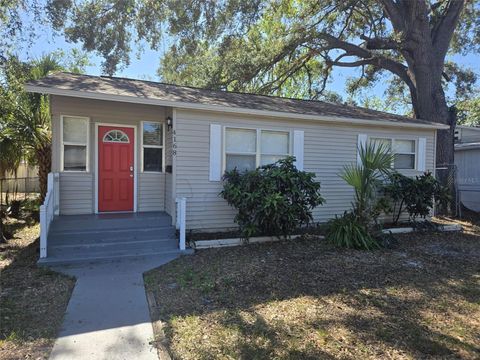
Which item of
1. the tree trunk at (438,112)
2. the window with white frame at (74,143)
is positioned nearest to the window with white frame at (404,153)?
the tree trunk at (438,112)

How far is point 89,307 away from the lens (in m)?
4.25

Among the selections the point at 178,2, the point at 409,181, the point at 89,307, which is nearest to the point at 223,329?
the point at 89,307

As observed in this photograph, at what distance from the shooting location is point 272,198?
6.80m

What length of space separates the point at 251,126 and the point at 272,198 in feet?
6.98

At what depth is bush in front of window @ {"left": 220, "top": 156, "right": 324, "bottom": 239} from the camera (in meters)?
6.93

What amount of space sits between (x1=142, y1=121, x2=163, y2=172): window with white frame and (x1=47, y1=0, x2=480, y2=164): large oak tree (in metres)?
5.01

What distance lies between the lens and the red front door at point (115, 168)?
26.2ft

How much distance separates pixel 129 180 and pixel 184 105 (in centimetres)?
235

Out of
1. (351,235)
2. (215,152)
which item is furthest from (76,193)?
(351,235)

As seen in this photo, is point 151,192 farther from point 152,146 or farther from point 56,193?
point 56,193

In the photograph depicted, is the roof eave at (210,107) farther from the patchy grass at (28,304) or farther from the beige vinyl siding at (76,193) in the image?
the patchy grass at (28,304)

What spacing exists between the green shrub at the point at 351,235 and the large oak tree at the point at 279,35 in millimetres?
6916

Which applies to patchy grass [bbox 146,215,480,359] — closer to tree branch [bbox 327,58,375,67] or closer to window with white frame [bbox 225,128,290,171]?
window with white frame [bbox 225,128,290,171]

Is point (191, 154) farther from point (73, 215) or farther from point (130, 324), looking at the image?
point (130, 324)
